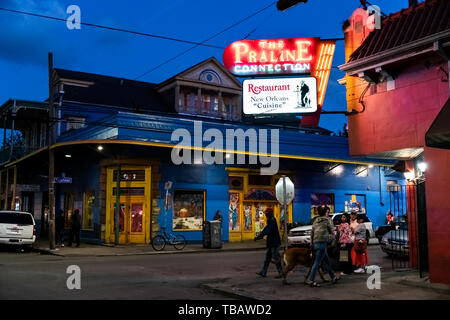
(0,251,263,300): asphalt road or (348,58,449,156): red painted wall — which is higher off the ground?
(348,58,449,156): red painted wall

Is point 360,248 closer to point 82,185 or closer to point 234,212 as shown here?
point 234,212

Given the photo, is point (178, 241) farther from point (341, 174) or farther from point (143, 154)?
point (341, 174)

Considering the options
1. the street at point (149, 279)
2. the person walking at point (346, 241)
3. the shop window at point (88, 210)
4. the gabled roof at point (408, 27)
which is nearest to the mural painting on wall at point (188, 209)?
the shop window at point (88, 210)

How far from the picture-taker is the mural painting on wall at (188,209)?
23.6 meters

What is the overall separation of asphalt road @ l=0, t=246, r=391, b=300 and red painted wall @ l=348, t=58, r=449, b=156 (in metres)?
4.60

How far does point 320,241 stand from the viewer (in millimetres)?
10625

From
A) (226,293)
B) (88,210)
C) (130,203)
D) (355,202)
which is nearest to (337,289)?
(226,293)

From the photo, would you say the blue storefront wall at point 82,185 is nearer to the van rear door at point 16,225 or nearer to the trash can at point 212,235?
the van rear door at point 16,225

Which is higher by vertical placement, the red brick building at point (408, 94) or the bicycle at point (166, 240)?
the red brick building at point (408, 94)

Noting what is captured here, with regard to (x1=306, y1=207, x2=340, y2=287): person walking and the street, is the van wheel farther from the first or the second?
(x1=306, y1=207, x2=340, y2=287): person walking

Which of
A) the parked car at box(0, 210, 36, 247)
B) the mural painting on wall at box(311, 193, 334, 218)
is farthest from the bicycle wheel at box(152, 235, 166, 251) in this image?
the mural painting on wall at box(311, 193, 334, 218)

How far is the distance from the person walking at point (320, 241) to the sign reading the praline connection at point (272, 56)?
5.12 metres

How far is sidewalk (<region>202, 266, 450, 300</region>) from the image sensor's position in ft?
30.4
